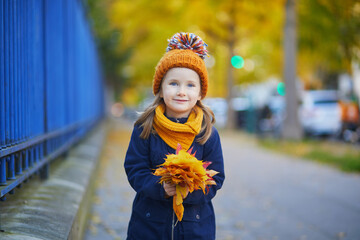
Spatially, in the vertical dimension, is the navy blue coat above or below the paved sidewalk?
above

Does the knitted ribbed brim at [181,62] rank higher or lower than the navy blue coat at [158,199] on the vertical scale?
higher

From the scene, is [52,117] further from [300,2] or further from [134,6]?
[134,6]

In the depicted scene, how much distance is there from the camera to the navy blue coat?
2.40m

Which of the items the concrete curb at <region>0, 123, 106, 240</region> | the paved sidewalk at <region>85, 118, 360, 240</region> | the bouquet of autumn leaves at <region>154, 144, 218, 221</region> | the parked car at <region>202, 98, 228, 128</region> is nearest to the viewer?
the bouquet of autumn leaves at <region>154, 144, 218, 221</region>

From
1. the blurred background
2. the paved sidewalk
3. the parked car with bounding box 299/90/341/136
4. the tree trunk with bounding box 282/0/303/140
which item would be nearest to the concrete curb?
the paved sidewalk

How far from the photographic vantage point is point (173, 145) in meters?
2.46

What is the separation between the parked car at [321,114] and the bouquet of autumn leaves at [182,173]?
49.2ft

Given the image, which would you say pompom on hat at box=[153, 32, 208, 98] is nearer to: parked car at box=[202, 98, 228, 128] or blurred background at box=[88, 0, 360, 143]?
blurred background at box=[88, 0, 360, 143]

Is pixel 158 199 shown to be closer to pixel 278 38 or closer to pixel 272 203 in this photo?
pixel 272 203

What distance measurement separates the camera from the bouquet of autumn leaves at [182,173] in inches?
82.3

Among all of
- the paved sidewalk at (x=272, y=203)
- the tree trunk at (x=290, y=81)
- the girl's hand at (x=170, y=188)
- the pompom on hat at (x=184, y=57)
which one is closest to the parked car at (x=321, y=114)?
the tree trunk at (x=290, y=81)

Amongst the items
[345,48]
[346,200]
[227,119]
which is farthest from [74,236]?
[227,119]

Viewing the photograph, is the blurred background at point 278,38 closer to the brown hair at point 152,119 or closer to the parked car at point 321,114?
the parked car at point 321,114

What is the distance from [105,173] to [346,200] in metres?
4.57
